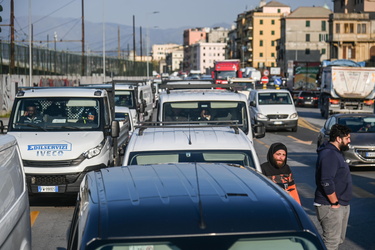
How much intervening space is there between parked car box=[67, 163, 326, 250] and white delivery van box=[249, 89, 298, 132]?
96.7 feet

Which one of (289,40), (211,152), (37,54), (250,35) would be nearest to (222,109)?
(211,152)

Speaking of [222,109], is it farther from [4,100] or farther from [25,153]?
[4,100]

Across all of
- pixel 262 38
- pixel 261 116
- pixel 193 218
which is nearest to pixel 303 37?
pixel 262 38

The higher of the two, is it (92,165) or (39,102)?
(39,102)

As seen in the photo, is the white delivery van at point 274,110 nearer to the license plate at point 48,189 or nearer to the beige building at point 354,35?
the license plate at point 48,189

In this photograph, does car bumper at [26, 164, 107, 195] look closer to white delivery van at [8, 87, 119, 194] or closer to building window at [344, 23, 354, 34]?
white delivery van at [8, 87, 119, 194]

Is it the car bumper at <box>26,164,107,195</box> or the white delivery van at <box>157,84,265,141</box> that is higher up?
the white delivery van at <box>157,84,265,141</box>

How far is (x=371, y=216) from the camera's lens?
12.4 metres

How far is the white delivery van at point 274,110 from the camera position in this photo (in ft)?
111

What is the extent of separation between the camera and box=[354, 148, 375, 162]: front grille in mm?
19000

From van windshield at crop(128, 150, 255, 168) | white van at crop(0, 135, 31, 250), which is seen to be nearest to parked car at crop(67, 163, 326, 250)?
white van at crop(0, 135, 31, 250)

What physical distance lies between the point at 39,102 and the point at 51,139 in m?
1.28

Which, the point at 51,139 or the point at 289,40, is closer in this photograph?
the point at 51,139

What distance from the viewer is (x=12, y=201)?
6105 millimetres
